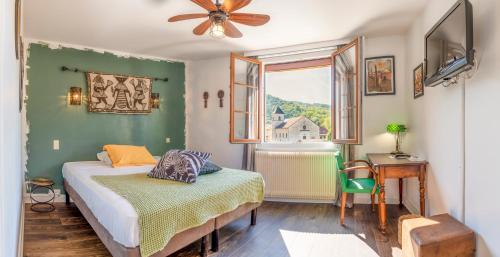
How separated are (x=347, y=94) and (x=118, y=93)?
3414 millimetres

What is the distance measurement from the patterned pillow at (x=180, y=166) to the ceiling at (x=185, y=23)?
1.52m

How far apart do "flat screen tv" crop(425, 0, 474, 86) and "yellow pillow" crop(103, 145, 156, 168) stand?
134 inches

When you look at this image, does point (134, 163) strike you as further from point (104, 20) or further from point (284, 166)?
point (284, 166)

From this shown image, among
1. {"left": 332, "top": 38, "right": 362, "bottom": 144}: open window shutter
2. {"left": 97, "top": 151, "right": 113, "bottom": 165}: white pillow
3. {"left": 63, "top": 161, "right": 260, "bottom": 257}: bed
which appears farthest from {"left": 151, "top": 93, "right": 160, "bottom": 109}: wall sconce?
{"left": 332, "top": 38, "right": 362, "bottom": 144}: open window shutter

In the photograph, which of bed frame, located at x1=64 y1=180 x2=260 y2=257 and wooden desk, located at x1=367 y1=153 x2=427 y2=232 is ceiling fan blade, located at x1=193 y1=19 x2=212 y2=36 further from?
wooden desk, located at x1=367 y1=153 x2=427 y2=232

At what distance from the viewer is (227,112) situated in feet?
15.4

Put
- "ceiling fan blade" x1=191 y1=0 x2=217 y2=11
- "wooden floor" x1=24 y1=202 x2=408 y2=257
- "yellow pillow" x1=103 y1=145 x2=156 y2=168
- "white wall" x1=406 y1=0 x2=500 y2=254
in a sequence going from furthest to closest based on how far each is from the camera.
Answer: "yellow pillow" x1=103 y1=145 x2=156 y2=168
"wooden floor" x1=24 y1=202 x2=408 y2=257
"ceiling fan blade" x1=191 y1=0 x2=217 y2=11
"white wall" x1=406 y1=0 x2=500 y2=254

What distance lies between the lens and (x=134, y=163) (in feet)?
12.0

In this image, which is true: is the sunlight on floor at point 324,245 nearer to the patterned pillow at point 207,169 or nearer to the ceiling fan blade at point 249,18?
the patterned pillow at point 207,169

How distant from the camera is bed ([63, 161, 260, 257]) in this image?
1.72m

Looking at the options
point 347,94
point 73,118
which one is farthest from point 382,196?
point 73,118

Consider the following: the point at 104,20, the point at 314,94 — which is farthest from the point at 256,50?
the point at 104,20

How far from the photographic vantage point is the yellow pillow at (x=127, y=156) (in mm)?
3570

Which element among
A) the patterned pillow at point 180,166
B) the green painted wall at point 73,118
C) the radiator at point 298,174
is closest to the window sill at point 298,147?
the radiator at point 298,174
